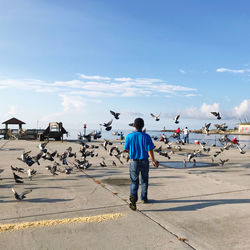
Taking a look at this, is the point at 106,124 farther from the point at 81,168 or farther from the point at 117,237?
the point at 117,237

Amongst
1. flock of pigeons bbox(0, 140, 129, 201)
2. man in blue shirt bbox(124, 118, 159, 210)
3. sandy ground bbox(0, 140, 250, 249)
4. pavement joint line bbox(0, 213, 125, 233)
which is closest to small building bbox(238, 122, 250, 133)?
flock of pigeons bbox(0, 140, 129, 201)

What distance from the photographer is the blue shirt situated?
16.2 ft

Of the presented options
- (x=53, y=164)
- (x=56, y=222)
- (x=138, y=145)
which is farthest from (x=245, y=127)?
(x=56, y=222)

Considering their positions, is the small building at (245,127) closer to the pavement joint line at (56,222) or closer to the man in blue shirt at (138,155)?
the man in blue shirt at (138,155)

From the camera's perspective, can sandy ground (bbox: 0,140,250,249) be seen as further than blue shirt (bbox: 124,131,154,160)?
No

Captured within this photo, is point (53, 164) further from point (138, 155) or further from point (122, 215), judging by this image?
point (122, 215)

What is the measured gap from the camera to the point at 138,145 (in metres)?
5.02

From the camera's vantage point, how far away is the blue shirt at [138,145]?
4.94 meters

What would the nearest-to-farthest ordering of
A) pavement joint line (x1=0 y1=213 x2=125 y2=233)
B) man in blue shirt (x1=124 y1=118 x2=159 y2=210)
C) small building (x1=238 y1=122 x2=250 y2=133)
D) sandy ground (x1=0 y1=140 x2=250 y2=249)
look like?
sandy ground (x1=0 y1=140 x2=250 y2=249), pavement joint line (x1=0 y1=213 x2=125 y2=233), man in blue shirt (x1=124 y1=118 x2=159 y2=210), small building (x1=238 y1=122 x2=250 y2=133)

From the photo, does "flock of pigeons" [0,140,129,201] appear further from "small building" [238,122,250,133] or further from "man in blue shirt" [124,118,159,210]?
"small building" [238,122,250,133]

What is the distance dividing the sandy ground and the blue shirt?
1.03 meters

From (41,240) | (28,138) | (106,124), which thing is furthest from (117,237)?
(28,138)

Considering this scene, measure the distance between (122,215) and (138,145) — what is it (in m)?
1.43

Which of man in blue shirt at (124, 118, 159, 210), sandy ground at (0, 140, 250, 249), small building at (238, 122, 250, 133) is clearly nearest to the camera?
sandy ground at (0, 140, 250, 249)
